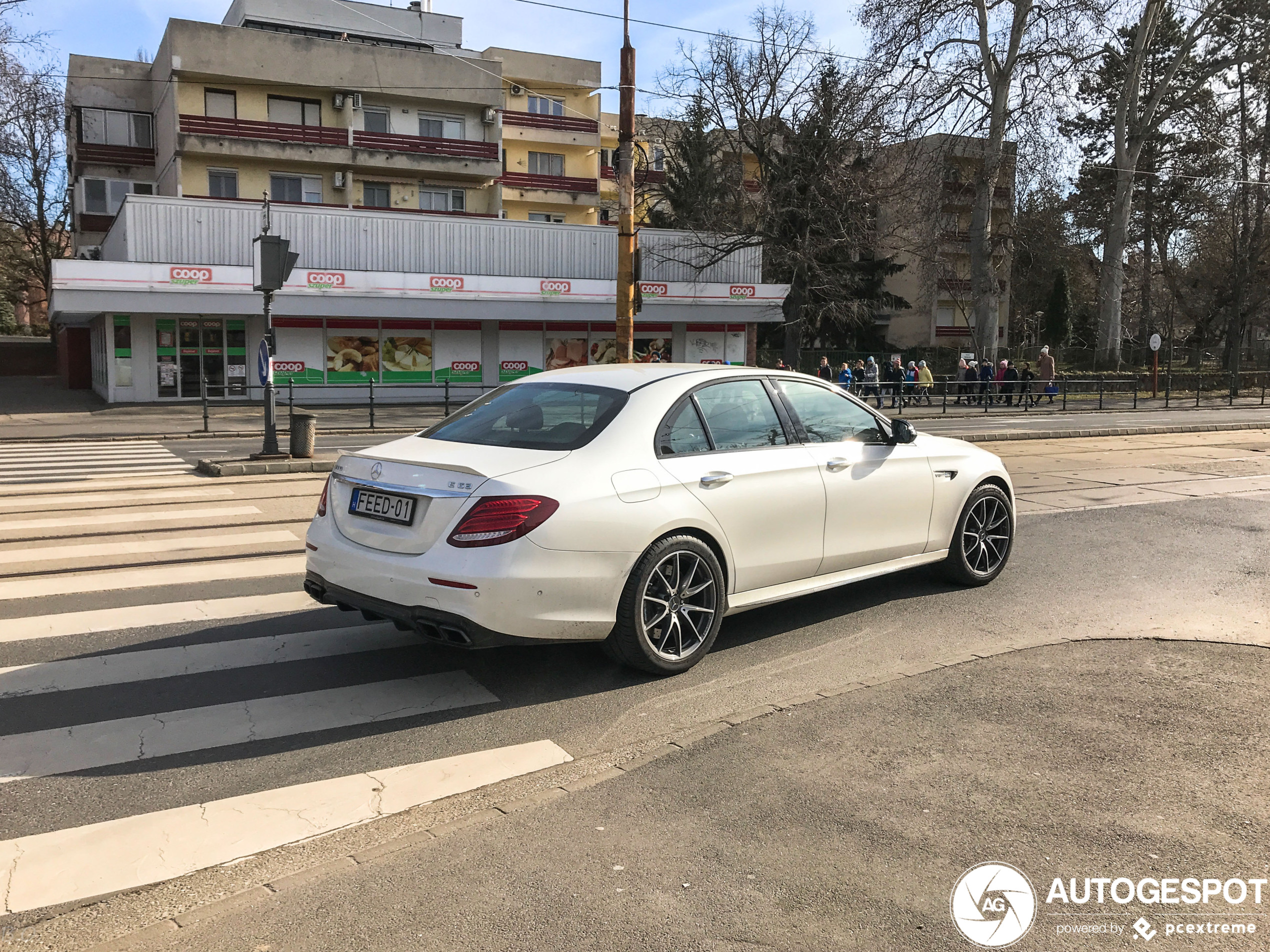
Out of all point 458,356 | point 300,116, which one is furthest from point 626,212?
point 300,116

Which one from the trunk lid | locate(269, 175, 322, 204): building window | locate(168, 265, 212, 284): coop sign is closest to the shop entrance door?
locate(168, 265, 212, 284): coop sign

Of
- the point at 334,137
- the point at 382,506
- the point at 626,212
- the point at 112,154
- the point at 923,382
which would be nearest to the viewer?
the point at 382,506

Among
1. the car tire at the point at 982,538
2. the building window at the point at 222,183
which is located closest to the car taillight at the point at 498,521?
the car tire at the point at 982,538

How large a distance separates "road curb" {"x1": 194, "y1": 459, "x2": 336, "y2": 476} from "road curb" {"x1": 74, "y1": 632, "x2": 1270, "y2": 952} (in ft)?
33.7

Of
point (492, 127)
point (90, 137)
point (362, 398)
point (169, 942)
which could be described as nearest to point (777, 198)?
point (492, 127)

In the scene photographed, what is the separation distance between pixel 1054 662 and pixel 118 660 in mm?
4841

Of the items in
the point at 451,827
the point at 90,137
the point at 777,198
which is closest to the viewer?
the point at 451,827

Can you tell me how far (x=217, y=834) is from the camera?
3.54 meters

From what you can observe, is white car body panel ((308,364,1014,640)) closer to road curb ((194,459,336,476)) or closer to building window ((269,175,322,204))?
road curb ((194,459,336,476))

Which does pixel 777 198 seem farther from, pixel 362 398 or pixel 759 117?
pixel 362 398

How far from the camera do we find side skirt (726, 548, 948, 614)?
5582 millimetres

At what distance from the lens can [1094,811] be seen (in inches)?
146

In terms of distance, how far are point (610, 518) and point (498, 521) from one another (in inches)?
20.8

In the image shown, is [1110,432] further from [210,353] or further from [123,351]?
[123,351]
